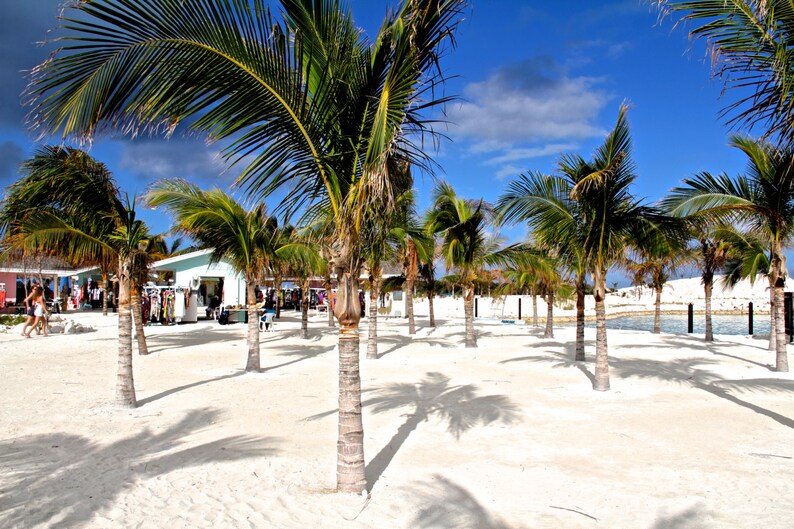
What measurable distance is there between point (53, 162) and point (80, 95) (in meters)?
5.43

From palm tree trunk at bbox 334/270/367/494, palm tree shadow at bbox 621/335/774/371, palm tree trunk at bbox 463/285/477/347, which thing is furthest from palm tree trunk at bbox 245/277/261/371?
palm tree shadow at bbox 621/335/774/371

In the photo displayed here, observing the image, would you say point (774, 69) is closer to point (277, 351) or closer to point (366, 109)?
point (366, 109)

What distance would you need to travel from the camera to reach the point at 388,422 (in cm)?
729

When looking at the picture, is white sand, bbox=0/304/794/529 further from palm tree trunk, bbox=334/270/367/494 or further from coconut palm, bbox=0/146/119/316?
coconut palm, bbox=0/146/119/316

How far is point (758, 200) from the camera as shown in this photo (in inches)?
450

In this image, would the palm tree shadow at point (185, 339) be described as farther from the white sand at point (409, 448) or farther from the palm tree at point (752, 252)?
the palm tree at point (752, 252)

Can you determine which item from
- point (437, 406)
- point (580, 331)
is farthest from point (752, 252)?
point (437, 406)

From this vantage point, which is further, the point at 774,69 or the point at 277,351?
the point at 277,351

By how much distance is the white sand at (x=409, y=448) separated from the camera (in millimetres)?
4328

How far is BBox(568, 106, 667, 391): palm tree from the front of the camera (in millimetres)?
9188

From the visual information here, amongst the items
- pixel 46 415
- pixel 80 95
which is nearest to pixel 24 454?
pixel 46 415

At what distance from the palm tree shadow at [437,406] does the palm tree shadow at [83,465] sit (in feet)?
4.87

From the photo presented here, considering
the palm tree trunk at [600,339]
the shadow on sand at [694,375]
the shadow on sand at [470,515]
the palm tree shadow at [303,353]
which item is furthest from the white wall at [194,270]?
the shadow on sand at [470,515]

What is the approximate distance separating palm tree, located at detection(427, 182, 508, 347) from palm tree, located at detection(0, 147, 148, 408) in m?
10.00
